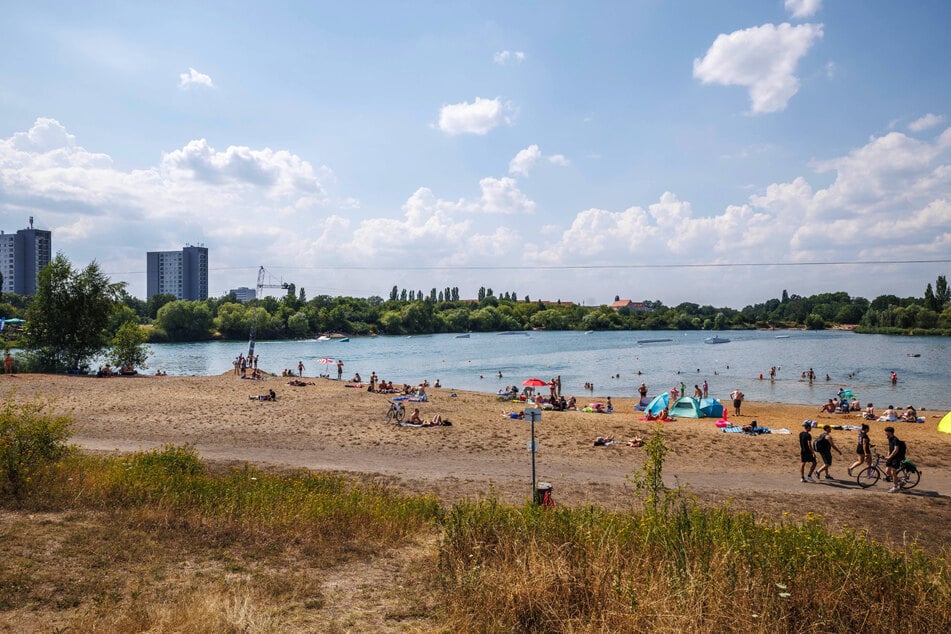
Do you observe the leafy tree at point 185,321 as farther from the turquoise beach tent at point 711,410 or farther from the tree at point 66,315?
the turquoise beach tent at point 711,410

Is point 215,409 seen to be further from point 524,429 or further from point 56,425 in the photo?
point 56,425

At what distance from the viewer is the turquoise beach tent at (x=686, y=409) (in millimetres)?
29391

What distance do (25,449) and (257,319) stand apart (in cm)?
11831

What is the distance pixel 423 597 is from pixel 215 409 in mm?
23448

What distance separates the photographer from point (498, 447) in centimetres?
1962

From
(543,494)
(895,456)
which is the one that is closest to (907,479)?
(895,456)

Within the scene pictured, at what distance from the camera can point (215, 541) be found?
809 centimetres

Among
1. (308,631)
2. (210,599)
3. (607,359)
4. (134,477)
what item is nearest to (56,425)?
(134,477)

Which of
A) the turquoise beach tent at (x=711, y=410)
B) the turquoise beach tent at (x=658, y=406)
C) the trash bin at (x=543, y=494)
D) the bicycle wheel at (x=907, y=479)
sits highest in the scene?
the trash bin at (x=543, y=494)

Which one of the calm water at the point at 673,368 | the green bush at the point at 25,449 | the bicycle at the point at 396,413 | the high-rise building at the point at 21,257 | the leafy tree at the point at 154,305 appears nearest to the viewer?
the green bush at the point at 25,449

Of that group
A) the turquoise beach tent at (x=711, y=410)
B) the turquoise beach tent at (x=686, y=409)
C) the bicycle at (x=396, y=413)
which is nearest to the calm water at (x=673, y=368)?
the turquoise beach tent at (x=711, y=410)

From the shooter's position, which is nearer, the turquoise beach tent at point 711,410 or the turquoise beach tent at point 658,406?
the turquoise beach tent at point 658,406

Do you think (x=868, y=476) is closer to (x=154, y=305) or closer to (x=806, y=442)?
(x=806, y=442)

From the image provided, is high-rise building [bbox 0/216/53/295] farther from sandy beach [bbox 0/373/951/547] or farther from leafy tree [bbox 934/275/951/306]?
leafy tree [bbox 934/275/951/306]
